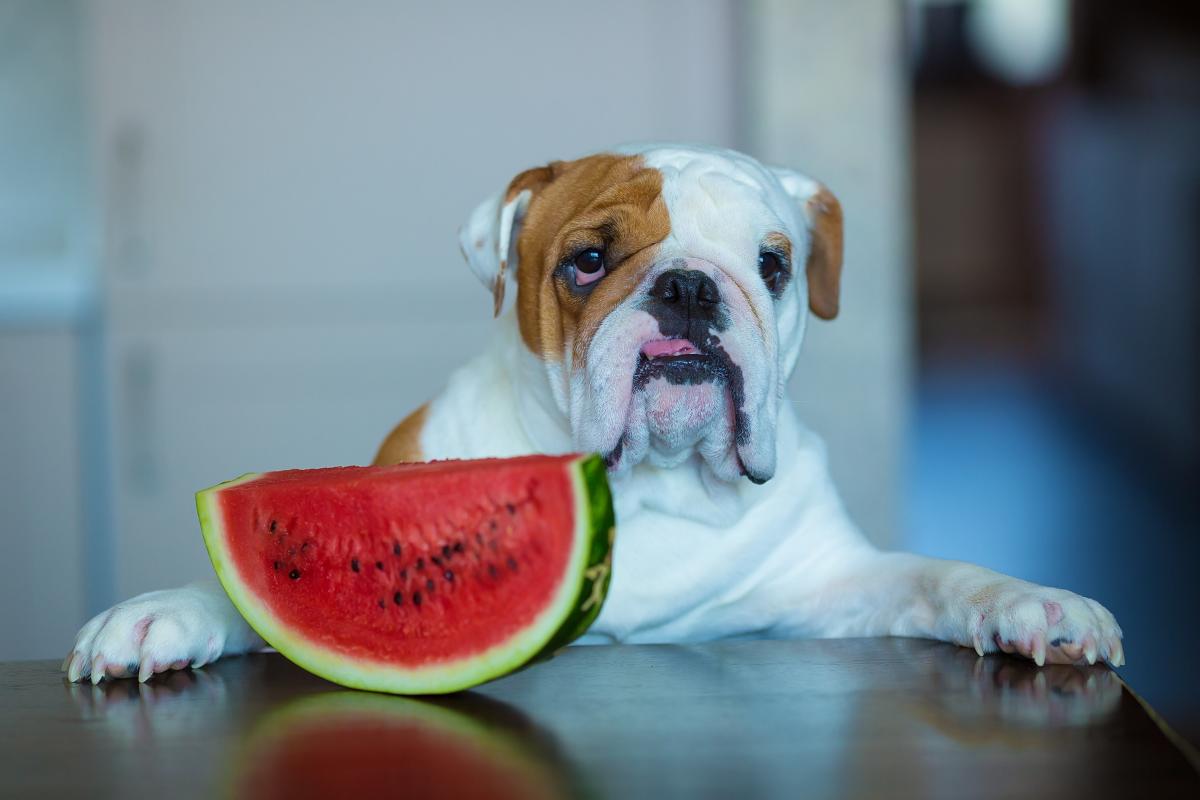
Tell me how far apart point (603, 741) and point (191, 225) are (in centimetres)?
335

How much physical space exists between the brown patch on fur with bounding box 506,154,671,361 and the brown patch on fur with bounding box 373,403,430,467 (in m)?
0.20

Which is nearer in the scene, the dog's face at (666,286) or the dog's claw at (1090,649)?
the dog's claw at (1090,649)

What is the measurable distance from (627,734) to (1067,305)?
34.0ft

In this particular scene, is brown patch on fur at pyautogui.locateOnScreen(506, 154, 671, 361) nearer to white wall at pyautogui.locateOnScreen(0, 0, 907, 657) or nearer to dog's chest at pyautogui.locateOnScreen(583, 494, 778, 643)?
dog's chest at pyautogui.locateOnScreen(583, 494, 778, 643)

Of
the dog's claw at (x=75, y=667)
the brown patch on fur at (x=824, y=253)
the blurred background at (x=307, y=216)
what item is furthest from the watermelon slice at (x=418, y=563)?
the blurred background at (x=307, y=216)

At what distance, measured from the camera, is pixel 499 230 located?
6.25 feet

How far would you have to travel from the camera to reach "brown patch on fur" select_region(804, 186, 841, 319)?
A: 6.76 ft

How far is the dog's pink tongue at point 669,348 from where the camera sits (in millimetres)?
1606

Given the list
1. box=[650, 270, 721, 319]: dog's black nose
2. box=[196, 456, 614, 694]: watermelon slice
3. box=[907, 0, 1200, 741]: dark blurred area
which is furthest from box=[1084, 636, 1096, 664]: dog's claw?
box=[907, 0, 1200, 741]: dark blurred area

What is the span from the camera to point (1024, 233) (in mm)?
12711

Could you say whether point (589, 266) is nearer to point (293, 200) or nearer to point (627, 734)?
point (627, 734)

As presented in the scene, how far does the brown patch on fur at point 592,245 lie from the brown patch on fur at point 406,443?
20 centimetres

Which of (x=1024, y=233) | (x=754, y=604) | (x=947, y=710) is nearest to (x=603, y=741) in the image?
(x=947, y=710)

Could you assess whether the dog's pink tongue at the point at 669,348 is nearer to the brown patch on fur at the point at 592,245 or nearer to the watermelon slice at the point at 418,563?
the brown patch on fur at the point at 592,245
